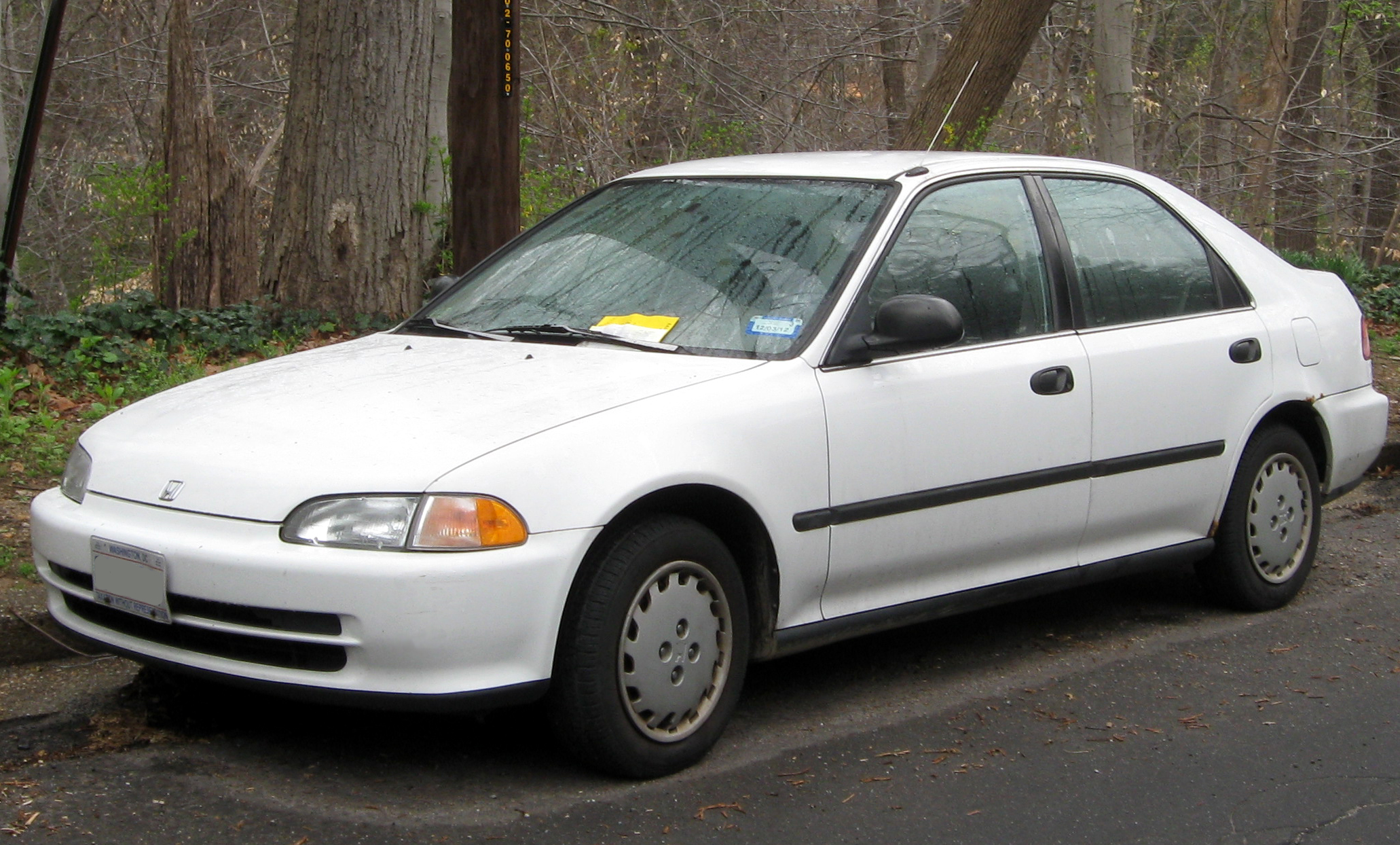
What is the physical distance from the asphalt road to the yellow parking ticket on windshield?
42.9 inches

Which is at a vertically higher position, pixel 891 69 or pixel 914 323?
pixel 891 69

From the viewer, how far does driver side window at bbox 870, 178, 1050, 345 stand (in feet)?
14.8

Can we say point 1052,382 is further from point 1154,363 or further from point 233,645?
point 233,645

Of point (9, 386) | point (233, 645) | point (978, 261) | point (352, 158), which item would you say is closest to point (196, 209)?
point (352, 158)

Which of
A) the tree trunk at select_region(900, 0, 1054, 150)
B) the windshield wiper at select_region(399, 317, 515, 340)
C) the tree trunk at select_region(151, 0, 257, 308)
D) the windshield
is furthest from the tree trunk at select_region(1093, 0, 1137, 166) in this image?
the windshield wiper at select_region(399, 317, 515, 340)

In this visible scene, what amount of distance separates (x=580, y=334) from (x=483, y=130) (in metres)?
3.28

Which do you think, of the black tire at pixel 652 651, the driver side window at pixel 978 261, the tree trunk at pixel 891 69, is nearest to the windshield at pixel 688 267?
the driver side window at pixel 978 261

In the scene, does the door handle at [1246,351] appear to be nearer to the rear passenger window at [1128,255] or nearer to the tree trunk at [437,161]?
the rear passenger window at [1128,255]

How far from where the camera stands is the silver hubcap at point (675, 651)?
372 centimetres

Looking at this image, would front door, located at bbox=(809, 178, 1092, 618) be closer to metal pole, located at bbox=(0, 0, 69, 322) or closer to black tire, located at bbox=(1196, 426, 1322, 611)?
black tire, located at bbox=(1196, 426, 1322, 611)

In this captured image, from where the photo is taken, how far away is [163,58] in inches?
691

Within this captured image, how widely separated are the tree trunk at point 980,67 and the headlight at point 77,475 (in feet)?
23.8

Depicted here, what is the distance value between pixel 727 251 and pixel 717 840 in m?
1.81

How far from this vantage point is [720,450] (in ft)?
12.6
